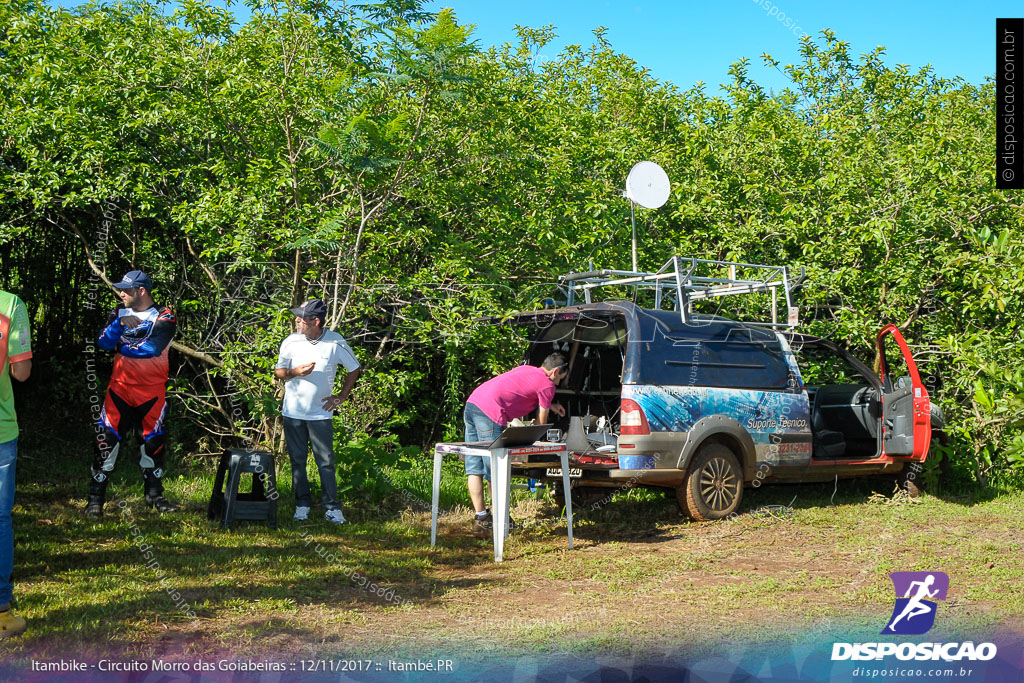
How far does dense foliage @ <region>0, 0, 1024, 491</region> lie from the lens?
885 centimetres

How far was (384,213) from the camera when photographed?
9.51 meters

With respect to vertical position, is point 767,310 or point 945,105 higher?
point 945,105

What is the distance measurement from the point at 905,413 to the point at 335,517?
5.76 metres

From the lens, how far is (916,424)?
931 centimetres

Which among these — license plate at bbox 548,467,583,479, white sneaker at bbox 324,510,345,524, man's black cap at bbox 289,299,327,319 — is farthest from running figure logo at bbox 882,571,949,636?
man's black cap at bbox 289,299,327,319

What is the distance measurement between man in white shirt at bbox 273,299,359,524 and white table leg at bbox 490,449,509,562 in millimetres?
1580

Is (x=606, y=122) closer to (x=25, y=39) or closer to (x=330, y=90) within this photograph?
(x=330, y=90)

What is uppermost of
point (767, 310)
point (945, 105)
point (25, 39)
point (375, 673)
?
point (945, 105)

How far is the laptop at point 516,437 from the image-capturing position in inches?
276

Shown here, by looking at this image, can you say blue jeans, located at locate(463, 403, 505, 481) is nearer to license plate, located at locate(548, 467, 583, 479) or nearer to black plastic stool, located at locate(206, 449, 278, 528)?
license plate, located at locate(548, 467, 583, 479)

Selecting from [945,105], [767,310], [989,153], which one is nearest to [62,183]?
[767,310]

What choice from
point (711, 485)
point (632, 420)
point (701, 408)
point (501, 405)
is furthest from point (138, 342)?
point (711, 485)

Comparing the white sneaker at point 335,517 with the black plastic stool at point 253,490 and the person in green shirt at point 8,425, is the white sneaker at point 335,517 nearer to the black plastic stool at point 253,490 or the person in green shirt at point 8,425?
the black plastic stool at point 253,490

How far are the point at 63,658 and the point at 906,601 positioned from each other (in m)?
4.84
